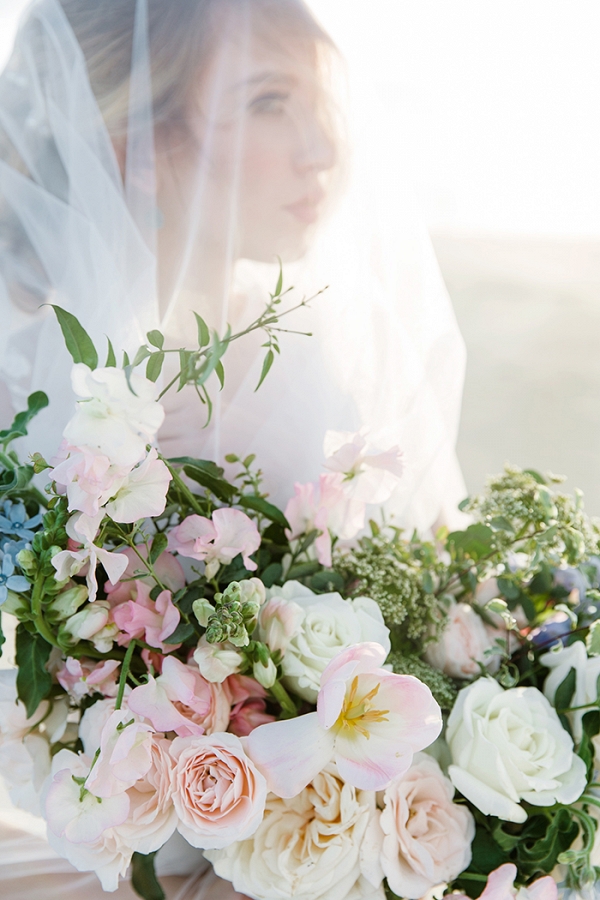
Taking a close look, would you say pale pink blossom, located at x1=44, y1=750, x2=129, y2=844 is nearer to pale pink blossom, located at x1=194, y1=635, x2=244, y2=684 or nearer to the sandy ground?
pale pink blossom, located at x1=194, y1=635, x2=244, y2=684

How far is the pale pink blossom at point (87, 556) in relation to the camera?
50cm

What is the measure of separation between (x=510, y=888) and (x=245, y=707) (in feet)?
0.86

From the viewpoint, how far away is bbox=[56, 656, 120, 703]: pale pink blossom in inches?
24.9

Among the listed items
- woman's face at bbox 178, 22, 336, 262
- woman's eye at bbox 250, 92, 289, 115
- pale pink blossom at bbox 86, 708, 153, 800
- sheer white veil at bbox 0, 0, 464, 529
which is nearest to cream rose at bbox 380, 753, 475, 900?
pale pink blossom at bbox 86, 708, 153, 800

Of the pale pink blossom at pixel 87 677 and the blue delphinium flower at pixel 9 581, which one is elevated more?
the blue delphinium flower at pixel 9 581

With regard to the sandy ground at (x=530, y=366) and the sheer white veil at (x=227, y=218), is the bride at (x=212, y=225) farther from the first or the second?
the sandy ground at (x=530, y=366)

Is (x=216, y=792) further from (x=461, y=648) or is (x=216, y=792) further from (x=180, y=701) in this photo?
(x=461, y=648)

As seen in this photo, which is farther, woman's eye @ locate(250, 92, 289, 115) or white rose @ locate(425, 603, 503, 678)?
woman's eye @ locate(250, 92, 289, 115)

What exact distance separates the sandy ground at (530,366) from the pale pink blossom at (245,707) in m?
1.02

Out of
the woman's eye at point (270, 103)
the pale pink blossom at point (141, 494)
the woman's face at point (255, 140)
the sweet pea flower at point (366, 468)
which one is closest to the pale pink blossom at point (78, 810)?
the pale pink blossom at point (141, 494)

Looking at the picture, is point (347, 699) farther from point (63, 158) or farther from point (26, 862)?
point (63, 158)

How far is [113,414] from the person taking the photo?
0.48 metres

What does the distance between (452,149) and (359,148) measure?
297 mm

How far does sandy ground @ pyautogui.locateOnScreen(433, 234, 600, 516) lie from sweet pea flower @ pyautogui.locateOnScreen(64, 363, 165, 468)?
108 cm
